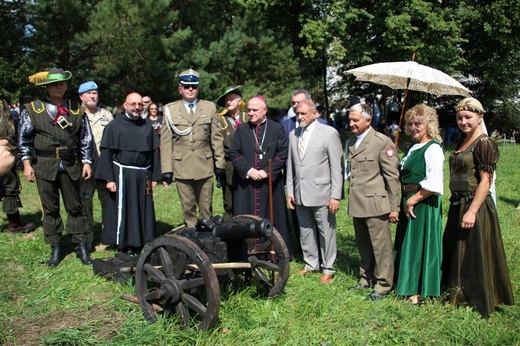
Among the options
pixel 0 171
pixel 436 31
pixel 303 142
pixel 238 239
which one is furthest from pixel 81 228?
pixel 436 31

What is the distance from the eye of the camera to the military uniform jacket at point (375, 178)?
14.5ft

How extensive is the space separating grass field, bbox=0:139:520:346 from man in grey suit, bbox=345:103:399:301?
326mm

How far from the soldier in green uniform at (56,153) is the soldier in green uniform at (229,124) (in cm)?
166

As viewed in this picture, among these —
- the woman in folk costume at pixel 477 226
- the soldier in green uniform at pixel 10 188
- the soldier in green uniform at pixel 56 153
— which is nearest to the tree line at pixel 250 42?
A: the soldier in green uniform at pixel 10 188

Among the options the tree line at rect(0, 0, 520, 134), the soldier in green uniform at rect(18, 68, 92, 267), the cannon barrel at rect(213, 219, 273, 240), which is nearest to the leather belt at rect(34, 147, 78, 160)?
the soldier in green uniform at rect(18, 68, 92, 267)

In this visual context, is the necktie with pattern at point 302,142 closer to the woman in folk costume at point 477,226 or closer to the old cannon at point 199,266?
the old cannon at point 199,266

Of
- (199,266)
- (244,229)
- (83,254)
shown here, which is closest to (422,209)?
(244,229)

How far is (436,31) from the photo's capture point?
1802cm

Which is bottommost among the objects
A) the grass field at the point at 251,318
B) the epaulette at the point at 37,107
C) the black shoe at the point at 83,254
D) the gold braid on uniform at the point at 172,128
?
the grass field at the point at 251,318

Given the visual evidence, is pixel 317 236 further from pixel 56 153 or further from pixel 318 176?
pixel 56 153

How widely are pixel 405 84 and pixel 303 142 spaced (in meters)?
1.54

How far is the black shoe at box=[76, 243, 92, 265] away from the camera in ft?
18.1

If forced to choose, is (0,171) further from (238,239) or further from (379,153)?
(379,153)

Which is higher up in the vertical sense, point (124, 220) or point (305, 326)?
point (124, 220)
